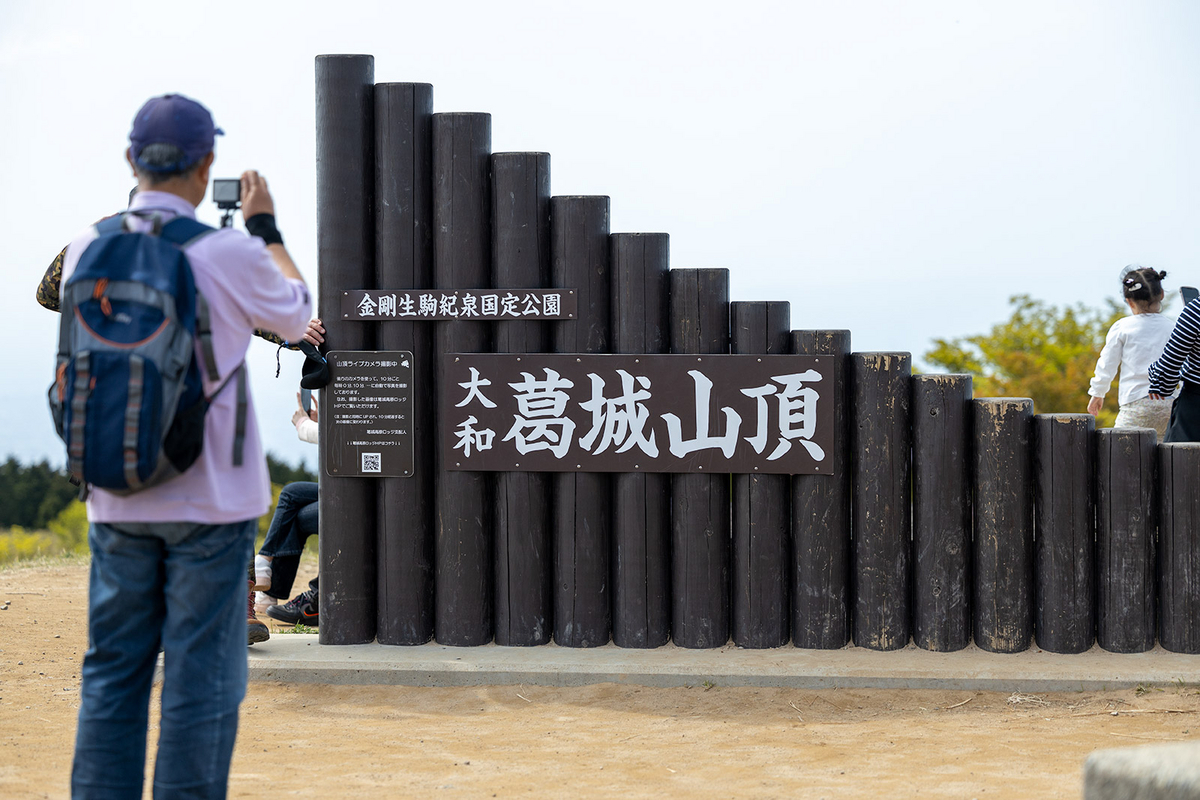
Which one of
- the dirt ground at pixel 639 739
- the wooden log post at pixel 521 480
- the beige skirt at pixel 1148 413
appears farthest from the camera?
the beige skirt at pixel 1148 413

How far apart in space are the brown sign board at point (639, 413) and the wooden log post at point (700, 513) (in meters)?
0.11

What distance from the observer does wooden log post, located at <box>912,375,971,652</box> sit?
5309 millimetres

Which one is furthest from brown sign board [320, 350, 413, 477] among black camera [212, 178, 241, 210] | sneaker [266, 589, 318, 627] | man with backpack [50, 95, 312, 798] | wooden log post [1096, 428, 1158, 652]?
wooden log post [1096, 428, 1158, 652]

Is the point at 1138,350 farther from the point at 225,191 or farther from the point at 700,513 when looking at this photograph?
the point at 225,191


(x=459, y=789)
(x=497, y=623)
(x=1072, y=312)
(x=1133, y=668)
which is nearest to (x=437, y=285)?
(x=497, y=623)

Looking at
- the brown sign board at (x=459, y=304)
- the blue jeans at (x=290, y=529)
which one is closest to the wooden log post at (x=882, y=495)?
the brown sign board at (x=459, y=304)

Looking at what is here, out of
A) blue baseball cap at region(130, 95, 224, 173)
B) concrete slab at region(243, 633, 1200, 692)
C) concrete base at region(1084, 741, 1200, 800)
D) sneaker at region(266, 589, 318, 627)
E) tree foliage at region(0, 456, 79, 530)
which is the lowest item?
tree foliage at region(0, 456, 79, 530)

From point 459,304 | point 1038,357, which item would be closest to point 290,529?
point 459,304

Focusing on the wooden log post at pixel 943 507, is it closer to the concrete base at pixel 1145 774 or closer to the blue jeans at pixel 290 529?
the concrete base at pixel 1145 774

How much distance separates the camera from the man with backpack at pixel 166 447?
247 cm

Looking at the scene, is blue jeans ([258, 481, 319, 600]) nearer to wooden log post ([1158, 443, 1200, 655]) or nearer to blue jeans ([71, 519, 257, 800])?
blue jeans ([71, 519, 257, 800])

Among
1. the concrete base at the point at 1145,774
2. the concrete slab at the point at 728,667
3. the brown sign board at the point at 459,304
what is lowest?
the concrete slab at the point at 728,667

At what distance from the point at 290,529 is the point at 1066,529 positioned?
164 inches

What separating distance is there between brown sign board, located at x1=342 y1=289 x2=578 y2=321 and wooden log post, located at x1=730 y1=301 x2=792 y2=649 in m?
0.91
